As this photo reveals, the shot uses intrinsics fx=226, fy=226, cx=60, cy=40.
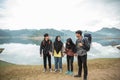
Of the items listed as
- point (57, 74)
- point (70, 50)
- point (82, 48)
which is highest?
point (82, 48)

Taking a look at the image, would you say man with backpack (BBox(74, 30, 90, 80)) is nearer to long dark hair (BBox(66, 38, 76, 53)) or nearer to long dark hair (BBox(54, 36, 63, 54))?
long dark hair (BBox(66, 38, 76, 53))

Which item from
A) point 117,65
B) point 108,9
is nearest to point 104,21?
point 108,9

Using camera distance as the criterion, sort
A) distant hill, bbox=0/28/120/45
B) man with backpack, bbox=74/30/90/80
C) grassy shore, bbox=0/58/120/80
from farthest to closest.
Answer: distant hill, bbox=0/28/120/45 → grassy shore, bbox=0/58/120/80 → man with backpack, bbox=74/30/90/80

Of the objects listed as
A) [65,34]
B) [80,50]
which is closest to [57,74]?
[80,50]

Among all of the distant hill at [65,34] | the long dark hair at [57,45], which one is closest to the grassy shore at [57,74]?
the long dark hair at [57,45]

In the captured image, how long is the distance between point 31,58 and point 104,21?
16.1 ft

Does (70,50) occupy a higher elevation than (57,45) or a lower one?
Answer: lower

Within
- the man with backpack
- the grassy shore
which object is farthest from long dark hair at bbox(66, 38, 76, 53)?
the grassy shore

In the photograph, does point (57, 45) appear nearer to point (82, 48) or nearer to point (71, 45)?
point (71, 45)

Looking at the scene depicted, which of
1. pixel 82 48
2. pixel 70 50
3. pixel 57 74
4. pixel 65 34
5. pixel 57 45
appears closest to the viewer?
pixel 82 48

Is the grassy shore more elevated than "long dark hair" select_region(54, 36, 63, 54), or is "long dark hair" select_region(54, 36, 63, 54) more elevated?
"long dark hair" select_region(54, 36, 63, 54)

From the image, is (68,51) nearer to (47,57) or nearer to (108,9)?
(47,57)

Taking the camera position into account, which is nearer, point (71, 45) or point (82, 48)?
point (82, 48)

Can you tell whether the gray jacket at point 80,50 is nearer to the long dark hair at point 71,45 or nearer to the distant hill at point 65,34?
the long dark hair at point 71,45
